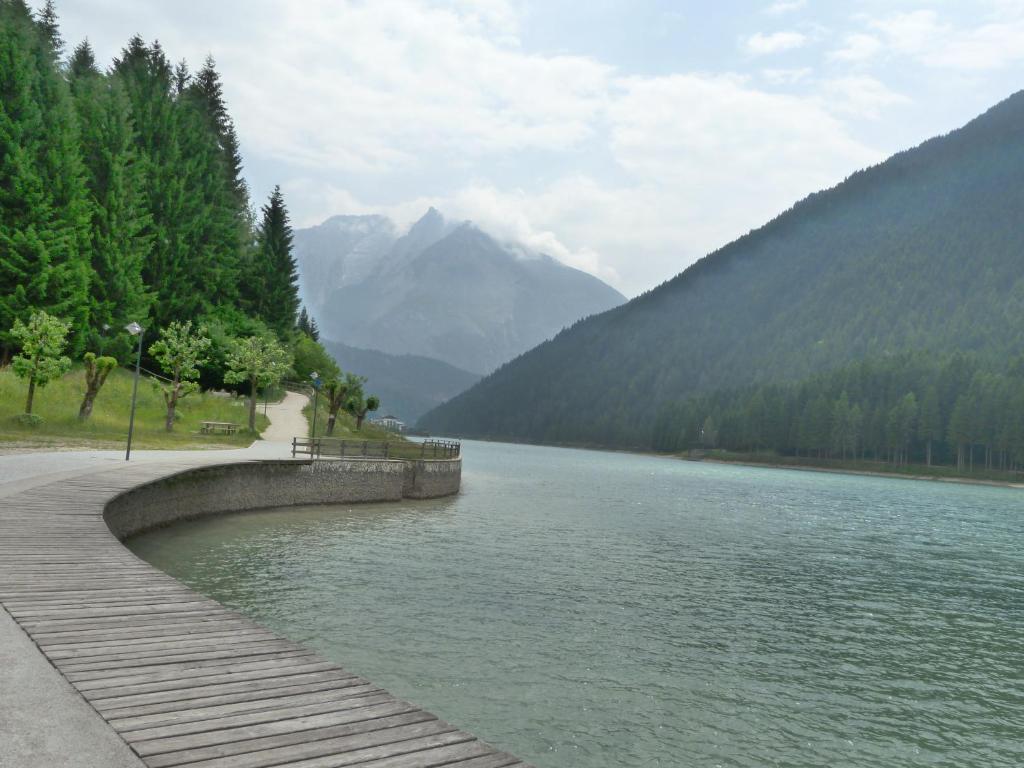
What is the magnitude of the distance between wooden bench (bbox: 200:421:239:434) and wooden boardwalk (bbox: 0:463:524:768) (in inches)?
1742

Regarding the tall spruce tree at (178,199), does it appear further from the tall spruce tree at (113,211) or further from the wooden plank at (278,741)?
the wooden plank at (278,741)

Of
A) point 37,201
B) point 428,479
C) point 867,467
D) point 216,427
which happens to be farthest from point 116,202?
point 867,467

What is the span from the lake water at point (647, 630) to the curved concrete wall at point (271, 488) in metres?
1.09

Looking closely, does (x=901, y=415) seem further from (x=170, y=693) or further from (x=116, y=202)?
(x=170, y=693)

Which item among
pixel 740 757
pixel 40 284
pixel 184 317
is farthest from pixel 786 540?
pixel 184 317

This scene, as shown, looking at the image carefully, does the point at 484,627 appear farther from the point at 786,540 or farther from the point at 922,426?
the point at 922,426

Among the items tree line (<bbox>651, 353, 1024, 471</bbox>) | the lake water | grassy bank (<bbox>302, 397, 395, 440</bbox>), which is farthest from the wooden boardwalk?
tree line (<bbox>651, 353, 1024, 471</bbox>)

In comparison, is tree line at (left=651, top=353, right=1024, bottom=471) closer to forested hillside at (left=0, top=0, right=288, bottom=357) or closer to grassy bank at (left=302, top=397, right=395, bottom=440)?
grassy bank at (left=302, top=397, right=395, bottom=440)

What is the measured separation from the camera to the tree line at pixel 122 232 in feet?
167

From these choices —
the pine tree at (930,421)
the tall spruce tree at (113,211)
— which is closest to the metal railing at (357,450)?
the tall spruce tree at (113,211)

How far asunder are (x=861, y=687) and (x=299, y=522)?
23.8 meters

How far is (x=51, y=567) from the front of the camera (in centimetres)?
1238

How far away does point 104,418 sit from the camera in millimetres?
48281

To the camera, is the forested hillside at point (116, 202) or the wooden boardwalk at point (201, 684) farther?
the forested hillside at point (116, 202)
